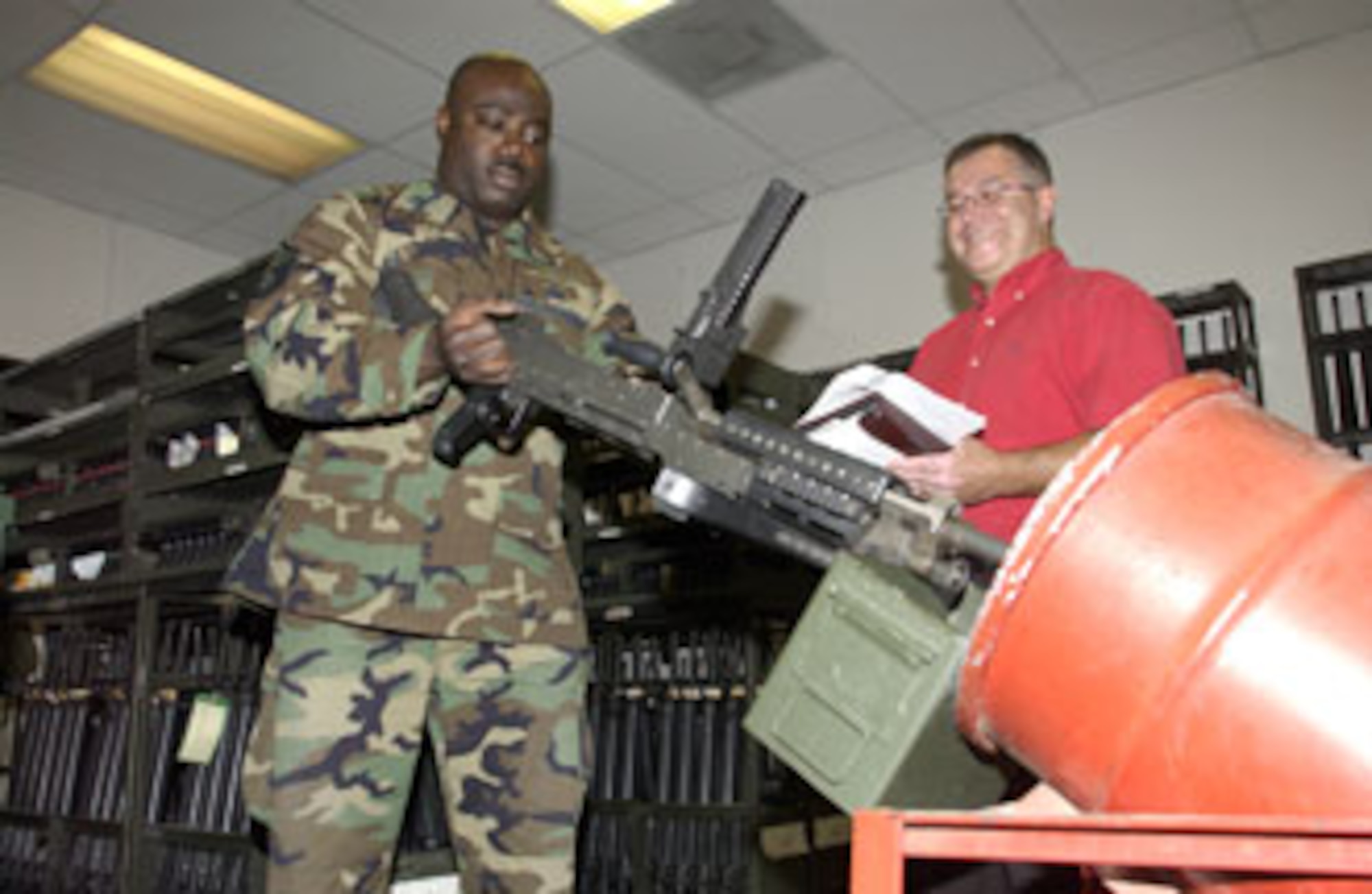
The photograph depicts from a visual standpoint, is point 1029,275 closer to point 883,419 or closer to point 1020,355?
point 1020,355

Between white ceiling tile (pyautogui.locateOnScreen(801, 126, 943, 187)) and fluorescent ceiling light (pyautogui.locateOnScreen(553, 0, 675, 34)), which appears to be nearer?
fluorescent ceiling light (pyautogui.locateOnScreen(553, 0, 675, 34))

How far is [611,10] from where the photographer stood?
130 inches

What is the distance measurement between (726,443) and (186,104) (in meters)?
3.44

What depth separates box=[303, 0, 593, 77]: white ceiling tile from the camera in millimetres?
3252

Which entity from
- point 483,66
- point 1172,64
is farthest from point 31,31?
point 1172,64

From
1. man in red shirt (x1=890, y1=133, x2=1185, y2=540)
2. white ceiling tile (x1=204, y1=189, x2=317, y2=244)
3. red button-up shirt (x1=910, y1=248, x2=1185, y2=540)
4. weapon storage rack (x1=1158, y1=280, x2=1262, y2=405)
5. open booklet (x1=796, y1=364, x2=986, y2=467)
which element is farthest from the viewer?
white ceiling tile (x1=204, y1=189, x2=317, y2=244)

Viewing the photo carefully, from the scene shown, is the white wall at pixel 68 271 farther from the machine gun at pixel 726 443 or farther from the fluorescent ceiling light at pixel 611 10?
the machine gun at pixel 726 443

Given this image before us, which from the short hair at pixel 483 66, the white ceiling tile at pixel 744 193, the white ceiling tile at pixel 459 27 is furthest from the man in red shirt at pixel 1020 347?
the white ceiling tile at pixel 744 193

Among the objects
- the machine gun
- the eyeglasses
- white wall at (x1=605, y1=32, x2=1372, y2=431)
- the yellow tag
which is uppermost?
white wall at (x1=605, y1=32, x2=1372, y2=431)

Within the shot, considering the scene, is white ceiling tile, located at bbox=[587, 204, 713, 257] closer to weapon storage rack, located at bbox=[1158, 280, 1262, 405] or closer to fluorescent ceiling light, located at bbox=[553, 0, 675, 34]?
fluorescent ceiling light, located at bbox=[553, 0, 675, 34]

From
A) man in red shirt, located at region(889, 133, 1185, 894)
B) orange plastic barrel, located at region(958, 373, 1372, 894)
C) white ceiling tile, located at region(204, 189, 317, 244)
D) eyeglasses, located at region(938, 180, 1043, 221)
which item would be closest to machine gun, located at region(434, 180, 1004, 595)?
man in red shirt, located at region(889, 133, 1185, 894)

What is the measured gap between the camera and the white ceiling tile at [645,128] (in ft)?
12.0

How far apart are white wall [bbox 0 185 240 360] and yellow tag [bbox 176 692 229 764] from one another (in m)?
2.25

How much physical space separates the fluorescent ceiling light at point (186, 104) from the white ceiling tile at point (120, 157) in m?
0.09
